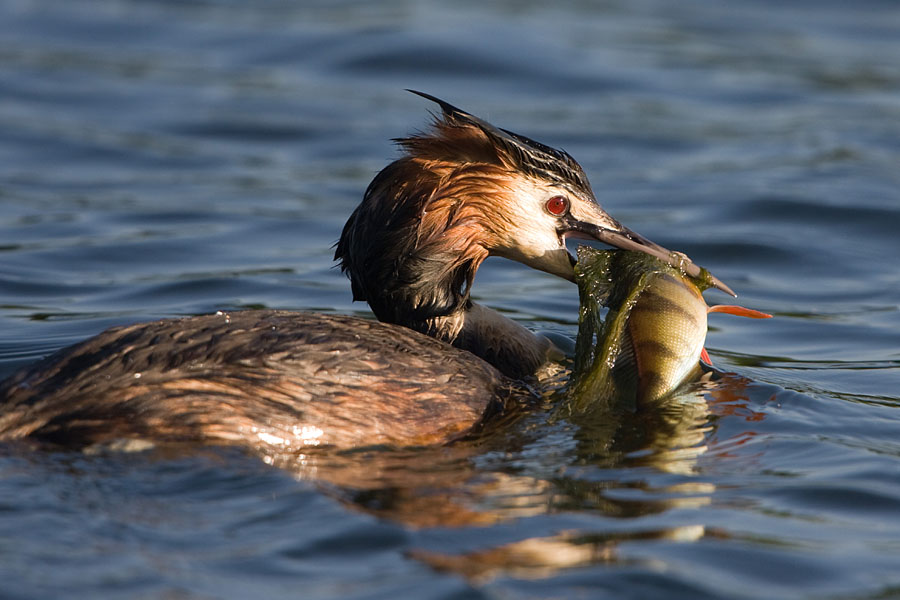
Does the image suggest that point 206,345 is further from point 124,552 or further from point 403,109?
point 403,109

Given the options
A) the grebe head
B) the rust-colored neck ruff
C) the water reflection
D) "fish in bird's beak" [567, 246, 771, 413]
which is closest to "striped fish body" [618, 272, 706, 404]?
"fish in bird's beak" [567, 246, 771, 413]

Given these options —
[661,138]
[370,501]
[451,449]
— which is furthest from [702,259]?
[370,501]

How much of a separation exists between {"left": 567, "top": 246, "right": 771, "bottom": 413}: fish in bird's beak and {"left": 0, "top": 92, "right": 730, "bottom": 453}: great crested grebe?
0.13 m

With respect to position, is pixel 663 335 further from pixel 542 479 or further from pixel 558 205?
pixel 542 479

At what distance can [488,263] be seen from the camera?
10.4 metres

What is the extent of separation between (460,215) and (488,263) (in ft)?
12.7

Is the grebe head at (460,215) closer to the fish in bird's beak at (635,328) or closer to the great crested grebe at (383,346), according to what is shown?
the great crested grebe at (383,346)

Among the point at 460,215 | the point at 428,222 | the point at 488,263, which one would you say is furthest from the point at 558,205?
the point at 488,263

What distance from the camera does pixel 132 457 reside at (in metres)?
5.30

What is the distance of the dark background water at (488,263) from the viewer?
4715mm

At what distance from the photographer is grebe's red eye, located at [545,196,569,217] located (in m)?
6.60

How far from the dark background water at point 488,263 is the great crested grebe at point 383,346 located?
172mm

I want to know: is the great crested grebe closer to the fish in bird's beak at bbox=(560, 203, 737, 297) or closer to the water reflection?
the fish in bird's beak at bbox=(560, 203, 737, 297)

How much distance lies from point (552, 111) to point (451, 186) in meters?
7.94
